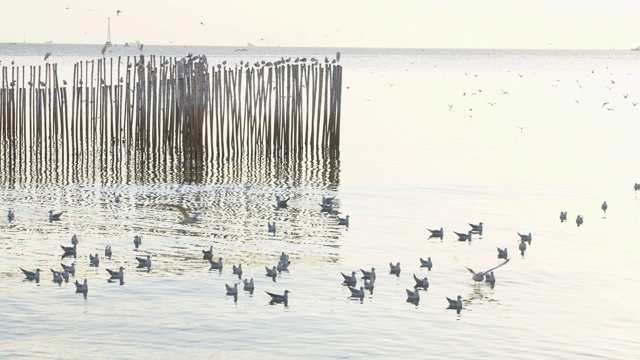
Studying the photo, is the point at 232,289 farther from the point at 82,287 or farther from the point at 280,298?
the point at 82,287

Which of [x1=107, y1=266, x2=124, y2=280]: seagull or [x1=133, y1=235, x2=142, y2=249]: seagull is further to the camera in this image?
[x1=133, y1=235, x2=142, y2=249]: seagull

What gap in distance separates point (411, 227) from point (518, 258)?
5.05 meters

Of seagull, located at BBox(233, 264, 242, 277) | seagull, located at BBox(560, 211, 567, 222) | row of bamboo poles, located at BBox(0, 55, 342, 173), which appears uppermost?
row of bamboo poles, located at BBox(0, 55, 342, 173)

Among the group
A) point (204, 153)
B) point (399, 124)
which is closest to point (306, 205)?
point (204, 153)

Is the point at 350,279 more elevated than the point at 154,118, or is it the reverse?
the point at 154,118

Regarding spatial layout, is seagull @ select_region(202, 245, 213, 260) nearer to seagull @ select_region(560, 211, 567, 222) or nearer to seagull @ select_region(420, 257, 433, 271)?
seagull @ select_region(420, 257, 433, 271)

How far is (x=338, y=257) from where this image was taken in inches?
1112

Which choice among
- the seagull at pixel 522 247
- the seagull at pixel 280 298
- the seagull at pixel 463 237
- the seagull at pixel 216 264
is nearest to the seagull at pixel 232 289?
the seagull at pixel 280 298

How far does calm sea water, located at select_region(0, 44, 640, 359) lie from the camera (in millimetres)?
21078

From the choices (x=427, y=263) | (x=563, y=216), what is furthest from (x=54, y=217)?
(x=563, y=216)

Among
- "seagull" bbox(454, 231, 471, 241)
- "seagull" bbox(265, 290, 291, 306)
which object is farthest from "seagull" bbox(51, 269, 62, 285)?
"seagull" bbox(454, 231, 471, 241)

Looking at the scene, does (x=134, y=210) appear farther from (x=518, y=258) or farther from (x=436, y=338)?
(x=436, y=338)

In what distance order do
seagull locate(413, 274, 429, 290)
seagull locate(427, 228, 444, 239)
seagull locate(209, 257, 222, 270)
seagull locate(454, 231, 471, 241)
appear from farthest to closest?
1. seagull locate(427, 228, 444, 239)
2. seagull locate(454, 231, 471, 241)
3. seagull locate(209, 257, 222, 270)
4. seagull locate(413, 274, 429, 290)

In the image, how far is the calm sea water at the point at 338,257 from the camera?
21.1m
